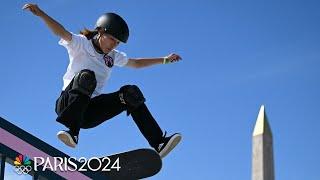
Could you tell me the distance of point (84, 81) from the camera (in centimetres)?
505

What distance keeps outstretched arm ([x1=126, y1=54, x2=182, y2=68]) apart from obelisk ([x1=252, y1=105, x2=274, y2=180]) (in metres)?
16.4

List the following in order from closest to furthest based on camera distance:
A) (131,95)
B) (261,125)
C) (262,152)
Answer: (131,95) → (262,152) → (261,125)

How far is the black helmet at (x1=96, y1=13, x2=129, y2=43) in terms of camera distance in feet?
17.7

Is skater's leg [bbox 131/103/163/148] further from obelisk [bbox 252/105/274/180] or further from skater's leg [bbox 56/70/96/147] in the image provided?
obelisk [bbox 252/105/274/180]

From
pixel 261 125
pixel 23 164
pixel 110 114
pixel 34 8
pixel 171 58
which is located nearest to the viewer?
pixel 23 164

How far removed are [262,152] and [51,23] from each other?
735 inches

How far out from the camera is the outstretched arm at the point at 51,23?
490 cm

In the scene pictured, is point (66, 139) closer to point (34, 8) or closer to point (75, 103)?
point (75, 103)

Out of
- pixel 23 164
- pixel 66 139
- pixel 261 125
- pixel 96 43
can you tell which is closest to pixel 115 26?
pixel 96 43

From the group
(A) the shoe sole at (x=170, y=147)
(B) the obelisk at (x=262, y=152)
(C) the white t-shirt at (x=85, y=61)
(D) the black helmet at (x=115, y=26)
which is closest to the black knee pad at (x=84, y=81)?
(C) the white t-shirt at (x=85, y=61)

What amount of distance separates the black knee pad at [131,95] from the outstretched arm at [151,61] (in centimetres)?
66

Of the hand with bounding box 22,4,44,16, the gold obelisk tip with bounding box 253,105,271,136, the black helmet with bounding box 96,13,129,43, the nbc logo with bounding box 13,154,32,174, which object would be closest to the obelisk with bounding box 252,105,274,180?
the gold obelisk tip with bounding box 253,105,271,136

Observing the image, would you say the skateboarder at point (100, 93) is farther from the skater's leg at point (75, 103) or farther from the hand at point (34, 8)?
the hand at point (34, 8)

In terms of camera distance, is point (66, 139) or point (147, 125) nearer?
point (66, 139)
